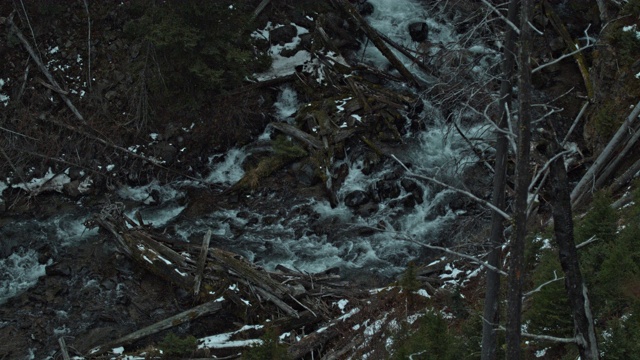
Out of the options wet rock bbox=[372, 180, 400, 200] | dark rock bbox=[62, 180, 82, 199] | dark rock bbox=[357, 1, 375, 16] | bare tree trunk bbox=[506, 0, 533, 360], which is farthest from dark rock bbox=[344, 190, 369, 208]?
bare tree trunk bbox=[506, 0, 533, 360]

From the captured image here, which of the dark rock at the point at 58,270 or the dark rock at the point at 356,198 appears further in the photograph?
the dark rock at the point at 356,198

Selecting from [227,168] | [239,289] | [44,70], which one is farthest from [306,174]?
[44,70]

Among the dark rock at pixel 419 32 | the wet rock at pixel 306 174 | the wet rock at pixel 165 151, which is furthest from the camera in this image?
the dark rock at pixel 419 32

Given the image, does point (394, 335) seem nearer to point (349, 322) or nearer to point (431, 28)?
point (349, 322)

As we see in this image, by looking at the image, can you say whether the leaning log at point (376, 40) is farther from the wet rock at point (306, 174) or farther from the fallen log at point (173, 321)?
the fallen log at point (173, 321)

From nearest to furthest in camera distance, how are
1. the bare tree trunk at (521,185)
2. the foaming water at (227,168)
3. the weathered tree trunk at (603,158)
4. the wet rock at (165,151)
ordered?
the bare tree trunk at (521,185) < the weathered tree trunk at (603,158) < the foaming water at (227,168) < the wet rock at (165,151)

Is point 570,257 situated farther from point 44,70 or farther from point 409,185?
point 44,70

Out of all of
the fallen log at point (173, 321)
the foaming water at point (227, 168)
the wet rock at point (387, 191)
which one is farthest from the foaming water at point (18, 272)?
the wet rock at point (387, 191)
